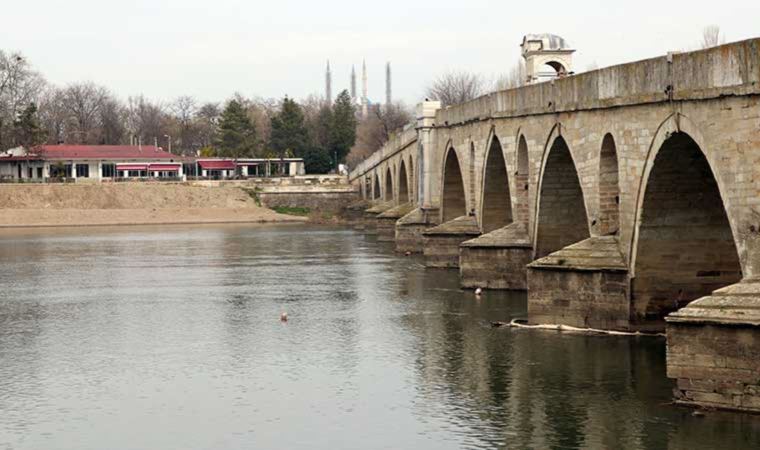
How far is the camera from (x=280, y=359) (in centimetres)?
2716

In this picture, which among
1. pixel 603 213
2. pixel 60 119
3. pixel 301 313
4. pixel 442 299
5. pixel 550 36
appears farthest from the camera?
pixel 60 119

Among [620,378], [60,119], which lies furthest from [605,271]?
[60,119]

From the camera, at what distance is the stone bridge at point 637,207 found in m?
19.8

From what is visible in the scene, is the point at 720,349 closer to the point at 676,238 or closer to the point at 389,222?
the point at 676,238

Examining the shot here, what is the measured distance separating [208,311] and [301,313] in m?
Result: 2.76

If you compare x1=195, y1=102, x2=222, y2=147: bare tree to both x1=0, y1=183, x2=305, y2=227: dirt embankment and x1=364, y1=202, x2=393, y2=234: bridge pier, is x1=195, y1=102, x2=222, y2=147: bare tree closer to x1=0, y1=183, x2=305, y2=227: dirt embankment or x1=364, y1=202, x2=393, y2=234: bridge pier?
x1=0, y1=183, x2=305, y2=227: dirt embankment

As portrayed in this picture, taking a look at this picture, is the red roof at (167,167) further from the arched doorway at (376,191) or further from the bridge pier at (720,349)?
the bridge pier at (720,349)

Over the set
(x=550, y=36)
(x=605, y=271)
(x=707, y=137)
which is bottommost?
(x=605, y=271)

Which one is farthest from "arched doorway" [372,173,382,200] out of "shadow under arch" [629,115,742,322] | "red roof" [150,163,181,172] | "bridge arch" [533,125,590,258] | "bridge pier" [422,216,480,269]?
"shadow under arch" [629,115,742,322]

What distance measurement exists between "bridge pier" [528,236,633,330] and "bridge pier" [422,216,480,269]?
16599 mm

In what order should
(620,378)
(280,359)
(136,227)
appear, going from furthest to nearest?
(136,227) → (280,359) → (620,378)

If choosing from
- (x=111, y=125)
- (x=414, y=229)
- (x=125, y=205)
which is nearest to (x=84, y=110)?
(x=111, y=125)

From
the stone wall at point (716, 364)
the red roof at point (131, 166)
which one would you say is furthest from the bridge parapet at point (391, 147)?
the stone wall at point (716, 364)

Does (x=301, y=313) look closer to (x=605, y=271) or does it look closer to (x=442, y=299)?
(x=442, y=299)
